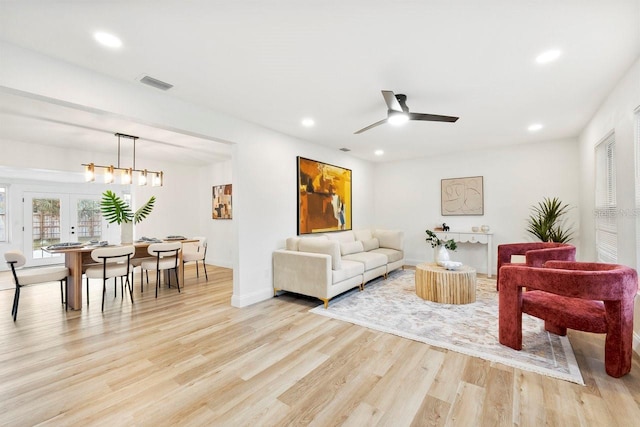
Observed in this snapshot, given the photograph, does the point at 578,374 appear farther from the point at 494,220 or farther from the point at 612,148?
the point at 494,220

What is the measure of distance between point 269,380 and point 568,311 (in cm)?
248

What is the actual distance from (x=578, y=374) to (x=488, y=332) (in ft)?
2.59

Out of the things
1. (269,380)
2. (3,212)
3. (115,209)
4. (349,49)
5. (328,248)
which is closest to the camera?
(269,380)

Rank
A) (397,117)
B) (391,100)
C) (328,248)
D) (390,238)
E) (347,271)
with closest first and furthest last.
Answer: (391,100) < (397,117) < (328,248) < (347,271) < (390,238)

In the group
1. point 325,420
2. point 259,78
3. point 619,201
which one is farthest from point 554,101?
point 325,420

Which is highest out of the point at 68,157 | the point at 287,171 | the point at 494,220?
the point at 68,157

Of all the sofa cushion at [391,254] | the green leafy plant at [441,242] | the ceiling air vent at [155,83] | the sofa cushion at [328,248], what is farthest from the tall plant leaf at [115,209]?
the green leafy plant at [441,242]

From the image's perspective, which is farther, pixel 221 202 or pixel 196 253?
pixel 221 202

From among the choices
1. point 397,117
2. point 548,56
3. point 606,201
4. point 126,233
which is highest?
point 548,56

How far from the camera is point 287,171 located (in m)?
4.62

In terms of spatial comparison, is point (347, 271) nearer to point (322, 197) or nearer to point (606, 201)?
point (322, 197)

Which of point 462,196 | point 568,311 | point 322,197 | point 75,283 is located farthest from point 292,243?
point 462,196

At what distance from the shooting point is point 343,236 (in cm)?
547

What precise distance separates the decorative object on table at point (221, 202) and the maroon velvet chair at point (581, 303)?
17.7 ft
